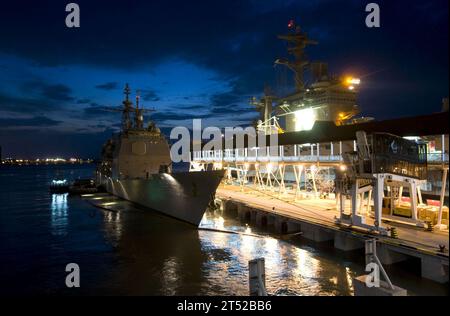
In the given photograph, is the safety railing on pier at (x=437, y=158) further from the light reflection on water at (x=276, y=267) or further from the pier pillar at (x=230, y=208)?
the pier pillar at (x=230, y=208)

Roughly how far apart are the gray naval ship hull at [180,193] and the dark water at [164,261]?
112 cm

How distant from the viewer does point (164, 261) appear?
14.9m

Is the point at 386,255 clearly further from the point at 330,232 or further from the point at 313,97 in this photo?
the point at 313,97

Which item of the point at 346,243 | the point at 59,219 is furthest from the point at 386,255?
the point at 59,219

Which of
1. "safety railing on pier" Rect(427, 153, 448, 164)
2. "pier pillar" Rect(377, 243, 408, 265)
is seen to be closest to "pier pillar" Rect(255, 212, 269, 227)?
"pier pillar" Rect(377, 243, 408, 265)

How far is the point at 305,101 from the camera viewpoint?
3741cm

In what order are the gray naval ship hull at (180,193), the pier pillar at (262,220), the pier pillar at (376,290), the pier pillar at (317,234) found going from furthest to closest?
the pier pillar at (262,220) < the gray naval ship hull at (180,193) < the pier pillar at (317,234) < the pier pillar at (376,290)

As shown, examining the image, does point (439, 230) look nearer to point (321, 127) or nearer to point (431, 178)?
point (321, 127)

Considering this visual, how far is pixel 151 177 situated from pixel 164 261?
48.8ft

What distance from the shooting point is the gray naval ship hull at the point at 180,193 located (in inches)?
790

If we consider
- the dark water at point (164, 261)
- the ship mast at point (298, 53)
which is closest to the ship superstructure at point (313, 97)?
the ship mast at point (298, 53)
